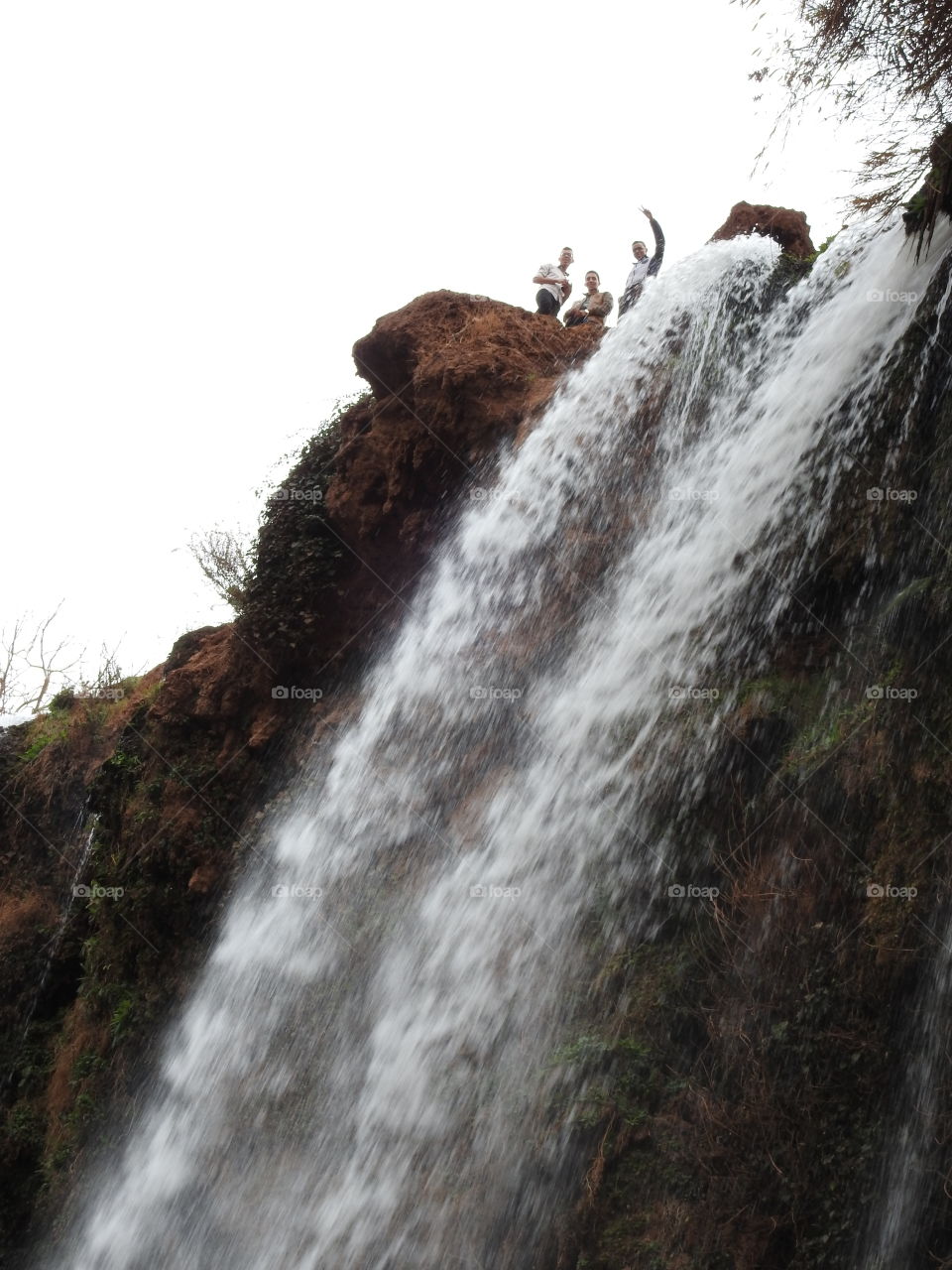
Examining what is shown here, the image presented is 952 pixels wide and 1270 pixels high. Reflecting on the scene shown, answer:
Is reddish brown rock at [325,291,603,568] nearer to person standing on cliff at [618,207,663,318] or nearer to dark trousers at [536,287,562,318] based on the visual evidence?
person standing on cliff at [618,207,663,318]

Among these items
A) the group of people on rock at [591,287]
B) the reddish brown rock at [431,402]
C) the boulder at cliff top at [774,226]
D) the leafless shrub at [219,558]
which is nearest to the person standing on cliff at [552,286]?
the group of people on rock at [591,287]

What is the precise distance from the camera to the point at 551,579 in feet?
29.7

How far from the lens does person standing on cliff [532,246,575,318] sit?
1363 cm

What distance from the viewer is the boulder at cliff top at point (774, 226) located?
36.5ft

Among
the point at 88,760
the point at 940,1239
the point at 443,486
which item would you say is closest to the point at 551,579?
the point at 443,486

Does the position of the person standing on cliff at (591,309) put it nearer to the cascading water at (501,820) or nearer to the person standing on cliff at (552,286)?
the person standing on cliff at (552,286)

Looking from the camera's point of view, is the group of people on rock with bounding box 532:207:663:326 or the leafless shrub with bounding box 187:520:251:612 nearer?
the group of people on rock with bounding box 532:207:663:326

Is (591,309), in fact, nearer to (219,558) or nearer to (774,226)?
(774,226)

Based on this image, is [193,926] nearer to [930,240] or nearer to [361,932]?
[361,932]

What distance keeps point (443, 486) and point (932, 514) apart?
244 inches

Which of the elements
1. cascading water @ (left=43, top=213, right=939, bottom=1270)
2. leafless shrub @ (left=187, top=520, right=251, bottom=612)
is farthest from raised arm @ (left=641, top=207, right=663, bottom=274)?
leafless shrub @ (left=187, top=520, right=251, bottom=612)

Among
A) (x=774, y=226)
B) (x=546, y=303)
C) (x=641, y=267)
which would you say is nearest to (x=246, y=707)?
(x=546, y=303)

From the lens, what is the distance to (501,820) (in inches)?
292

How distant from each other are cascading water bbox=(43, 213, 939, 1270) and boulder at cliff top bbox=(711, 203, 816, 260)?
59 centimetres
